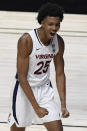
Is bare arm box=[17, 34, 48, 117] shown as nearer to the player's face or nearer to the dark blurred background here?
the player's face

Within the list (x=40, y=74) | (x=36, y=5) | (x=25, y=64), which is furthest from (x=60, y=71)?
(x=36, y=5)

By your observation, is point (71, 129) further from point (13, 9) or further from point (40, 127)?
point (13, 9)

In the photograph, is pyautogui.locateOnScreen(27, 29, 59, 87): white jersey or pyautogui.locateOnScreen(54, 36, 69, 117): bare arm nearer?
pyautogui.locateOnScreen(27, 29, 59, 87): white jersey

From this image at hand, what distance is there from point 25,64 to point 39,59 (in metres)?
0.13

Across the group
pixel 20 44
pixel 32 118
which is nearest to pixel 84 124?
pixel 32 118

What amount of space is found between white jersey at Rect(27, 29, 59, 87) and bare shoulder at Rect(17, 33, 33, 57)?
0.04m

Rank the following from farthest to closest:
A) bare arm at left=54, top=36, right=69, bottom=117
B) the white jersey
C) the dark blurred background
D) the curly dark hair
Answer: the dark blurred background < bare arm at left=54, top=36, right=69, bottom=117 < the white jersey < the curly dark hair

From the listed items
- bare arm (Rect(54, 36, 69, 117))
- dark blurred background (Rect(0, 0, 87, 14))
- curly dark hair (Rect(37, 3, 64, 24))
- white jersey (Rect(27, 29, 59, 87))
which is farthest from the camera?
dark blurred background (Rect(0, 0, 87, 14))

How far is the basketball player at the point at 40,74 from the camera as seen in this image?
4.44m

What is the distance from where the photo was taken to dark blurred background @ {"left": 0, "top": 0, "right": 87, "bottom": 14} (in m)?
14.6

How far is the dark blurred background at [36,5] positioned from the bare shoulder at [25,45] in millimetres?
10139

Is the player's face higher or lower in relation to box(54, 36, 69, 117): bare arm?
higher

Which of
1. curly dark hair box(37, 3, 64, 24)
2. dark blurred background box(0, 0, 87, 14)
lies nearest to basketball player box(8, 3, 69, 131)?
curly dark hair box(37, 3, 64, 24)

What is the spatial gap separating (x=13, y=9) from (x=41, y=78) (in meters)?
10.1
